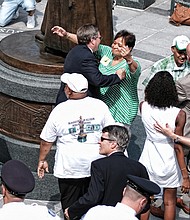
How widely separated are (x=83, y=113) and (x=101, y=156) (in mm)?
393

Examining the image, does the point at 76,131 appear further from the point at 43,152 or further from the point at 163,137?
the point at 163,137

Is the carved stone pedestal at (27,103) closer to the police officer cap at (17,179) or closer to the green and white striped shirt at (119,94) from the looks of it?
the green and white striped shirt at (119,94)

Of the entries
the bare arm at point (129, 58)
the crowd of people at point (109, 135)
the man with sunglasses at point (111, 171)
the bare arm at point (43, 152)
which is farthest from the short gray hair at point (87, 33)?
the man with sunglasses at point (111, 171)

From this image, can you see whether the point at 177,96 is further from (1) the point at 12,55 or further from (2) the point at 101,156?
(1) the point at 12,55

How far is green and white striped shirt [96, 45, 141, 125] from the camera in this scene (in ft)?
22.1

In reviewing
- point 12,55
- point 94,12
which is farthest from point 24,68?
point 94,12

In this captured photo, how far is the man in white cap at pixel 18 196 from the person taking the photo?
4.49m

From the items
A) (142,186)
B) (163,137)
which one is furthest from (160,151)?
(142,186)

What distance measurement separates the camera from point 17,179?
4.67 meters

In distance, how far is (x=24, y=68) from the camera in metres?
7.15

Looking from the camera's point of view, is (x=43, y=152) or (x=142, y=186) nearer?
(x=142, y=186)

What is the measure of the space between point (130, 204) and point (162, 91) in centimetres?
166

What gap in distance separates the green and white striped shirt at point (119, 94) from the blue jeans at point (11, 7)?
569 centimetres

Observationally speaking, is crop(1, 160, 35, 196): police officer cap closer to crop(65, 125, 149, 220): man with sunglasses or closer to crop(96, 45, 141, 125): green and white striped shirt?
crop(65, 125, 149, 220): man with sunglasses
